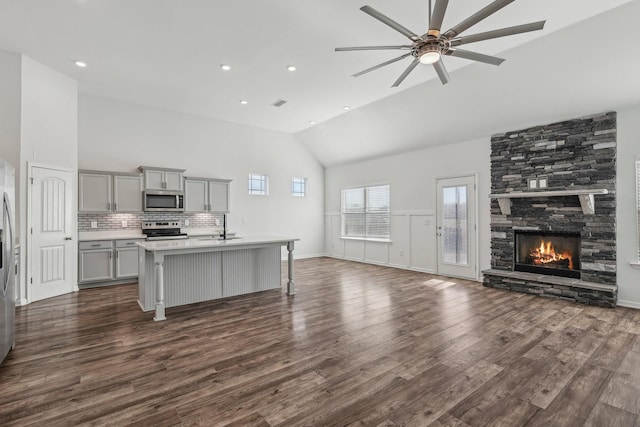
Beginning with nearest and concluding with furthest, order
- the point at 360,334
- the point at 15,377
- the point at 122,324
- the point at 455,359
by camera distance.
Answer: the point at 15,377 → the point at 455,359 → the point at 360,334 → the point at 122,324

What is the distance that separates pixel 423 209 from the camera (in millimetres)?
7305

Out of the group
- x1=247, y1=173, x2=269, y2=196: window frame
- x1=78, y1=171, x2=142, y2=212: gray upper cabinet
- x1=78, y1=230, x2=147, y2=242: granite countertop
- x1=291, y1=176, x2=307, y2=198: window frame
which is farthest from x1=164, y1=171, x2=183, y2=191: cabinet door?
x1=291, y1=176, x2=307, y2=198: window frame

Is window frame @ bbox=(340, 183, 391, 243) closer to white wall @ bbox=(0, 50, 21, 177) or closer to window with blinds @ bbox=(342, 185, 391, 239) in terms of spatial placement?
window with blinds @ bbox=(342, 185, 391, 239)

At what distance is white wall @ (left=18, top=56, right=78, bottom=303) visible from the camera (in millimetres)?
4672

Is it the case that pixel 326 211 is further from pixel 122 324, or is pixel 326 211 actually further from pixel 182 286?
pixel 122 324

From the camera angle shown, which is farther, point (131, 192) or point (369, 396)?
point (131, 192)

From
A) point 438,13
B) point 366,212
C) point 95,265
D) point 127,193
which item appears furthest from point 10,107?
point 366,212

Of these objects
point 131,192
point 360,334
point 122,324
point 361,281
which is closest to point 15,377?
point 122,324

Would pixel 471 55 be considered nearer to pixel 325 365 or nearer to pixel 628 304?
pixel 325 365

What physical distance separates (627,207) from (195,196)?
25.5 feet

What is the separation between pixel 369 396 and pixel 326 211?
796 cm

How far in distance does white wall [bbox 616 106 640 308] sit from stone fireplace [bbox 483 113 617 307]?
86 millimetres

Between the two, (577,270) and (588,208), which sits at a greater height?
(588,208)

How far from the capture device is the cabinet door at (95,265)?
5660 millimetres
